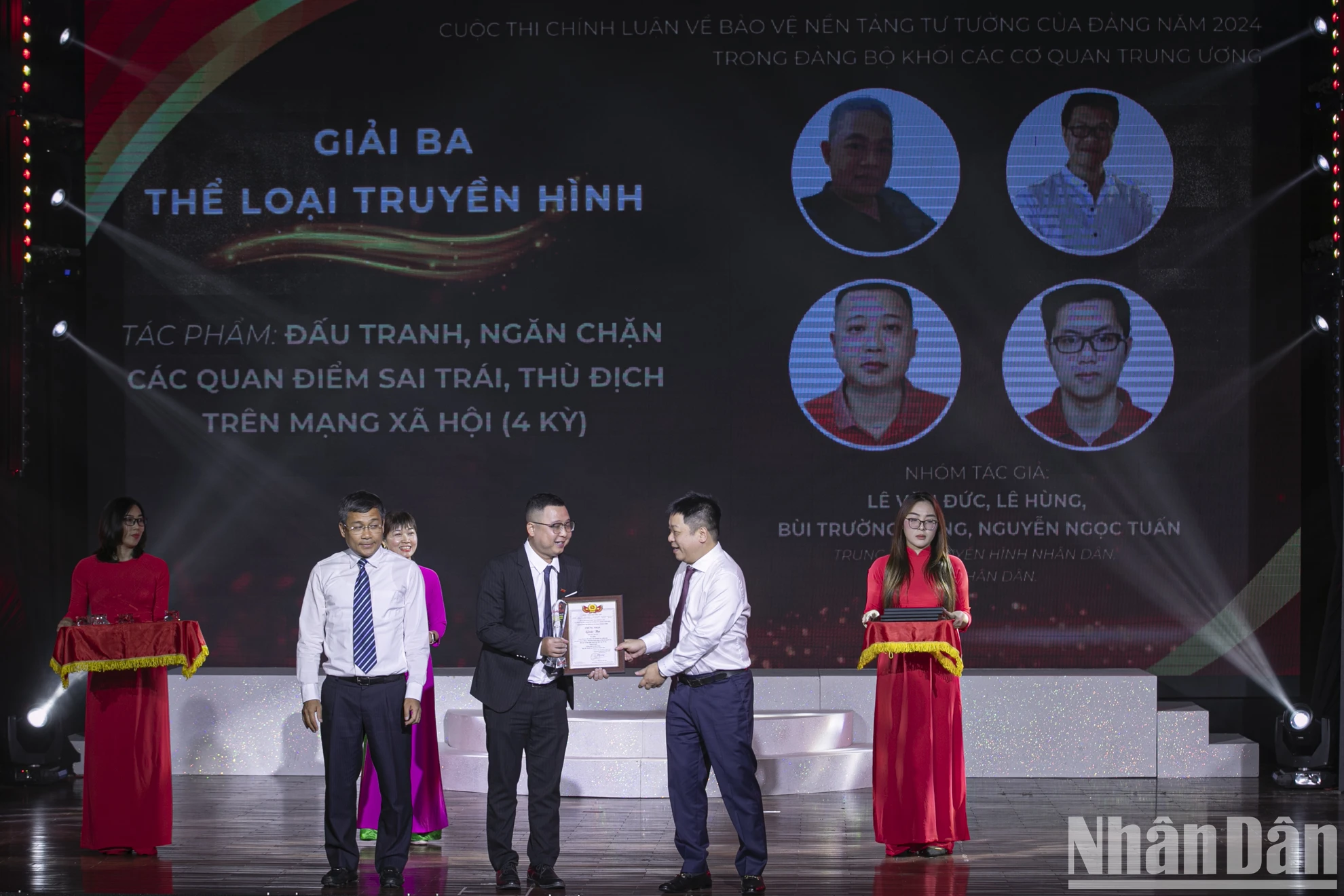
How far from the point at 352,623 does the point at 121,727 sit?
154 centimetres

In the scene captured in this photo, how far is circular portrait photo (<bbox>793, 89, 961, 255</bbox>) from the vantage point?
27.0ft

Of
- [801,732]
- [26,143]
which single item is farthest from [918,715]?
[26,143]

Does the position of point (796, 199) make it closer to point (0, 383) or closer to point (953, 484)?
point (953, 484)

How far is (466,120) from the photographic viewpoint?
27.4 ft

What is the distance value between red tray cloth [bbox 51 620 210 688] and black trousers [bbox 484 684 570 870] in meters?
1.61

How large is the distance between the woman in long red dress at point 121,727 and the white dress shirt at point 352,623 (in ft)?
3.92

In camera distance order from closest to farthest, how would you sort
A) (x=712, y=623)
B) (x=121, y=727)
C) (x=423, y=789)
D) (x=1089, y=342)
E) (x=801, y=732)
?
1. (x=712, y=623)
2. (x=121, y=727)
3. (x=423, y=789)
4. (x=801, y=732)
5. (x=1089, y=342)

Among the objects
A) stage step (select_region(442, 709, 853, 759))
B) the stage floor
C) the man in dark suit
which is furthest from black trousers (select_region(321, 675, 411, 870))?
stage step (select_region(442, 709, 853, 759))

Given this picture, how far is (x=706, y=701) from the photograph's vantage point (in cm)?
529

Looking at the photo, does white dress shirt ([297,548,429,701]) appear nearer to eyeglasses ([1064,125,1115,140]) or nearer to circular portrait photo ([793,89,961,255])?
circular portrait photo ([793,89,961,255])

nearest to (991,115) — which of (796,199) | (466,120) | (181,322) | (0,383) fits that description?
(796,199)

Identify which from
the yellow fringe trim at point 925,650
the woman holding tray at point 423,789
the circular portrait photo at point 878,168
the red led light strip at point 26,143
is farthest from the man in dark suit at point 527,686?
the red led light strip at point 26,143

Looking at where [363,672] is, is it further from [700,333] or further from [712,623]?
[700,333]

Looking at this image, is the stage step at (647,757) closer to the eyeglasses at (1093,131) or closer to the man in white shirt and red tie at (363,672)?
the man in white shirt and red tie at (363,672)
